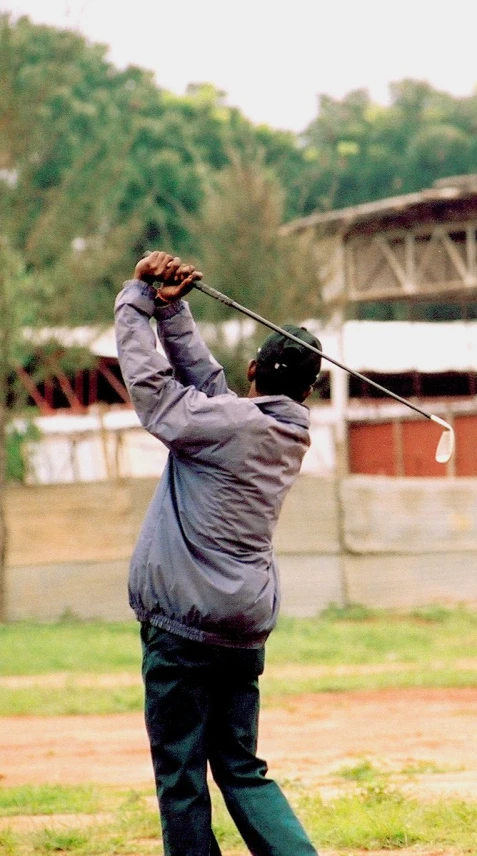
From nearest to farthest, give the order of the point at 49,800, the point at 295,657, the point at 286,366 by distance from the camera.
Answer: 1. the point at 286,366
2. the point at 49,800
3. the point at 295,657

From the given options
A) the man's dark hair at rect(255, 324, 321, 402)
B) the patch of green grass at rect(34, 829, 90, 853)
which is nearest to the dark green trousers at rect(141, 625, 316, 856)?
the man's dark hair at rect(255, 324, 321, 402)

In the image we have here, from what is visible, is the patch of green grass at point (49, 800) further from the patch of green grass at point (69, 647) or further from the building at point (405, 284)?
the building at point (405, 284)

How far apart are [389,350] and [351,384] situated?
1383 millimetres

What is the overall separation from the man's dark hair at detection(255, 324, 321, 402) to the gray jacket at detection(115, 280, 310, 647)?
12cm

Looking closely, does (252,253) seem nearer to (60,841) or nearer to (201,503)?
(60,841)

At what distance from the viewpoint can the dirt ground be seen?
689cm

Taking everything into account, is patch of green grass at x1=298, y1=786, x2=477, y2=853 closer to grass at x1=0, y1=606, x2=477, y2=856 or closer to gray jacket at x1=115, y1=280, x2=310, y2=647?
grass at x1=0, y1=606, x2=477, y2=856

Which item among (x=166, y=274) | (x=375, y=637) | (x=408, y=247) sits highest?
(x=408, y=247)

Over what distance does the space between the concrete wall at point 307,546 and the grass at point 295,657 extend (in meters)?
0.35

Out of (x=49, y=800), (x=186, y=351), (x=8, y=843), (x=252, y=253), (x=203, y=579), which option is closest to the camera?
(x=203, y=579)

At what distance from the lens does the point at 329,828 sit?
5277 millimetres

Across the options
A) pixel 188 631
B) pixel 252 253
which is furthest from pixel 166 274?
pixel 252 253

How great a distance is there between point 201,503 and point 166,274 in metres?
0.71

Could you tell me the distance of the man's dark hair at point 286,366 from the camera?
14.1 feet
